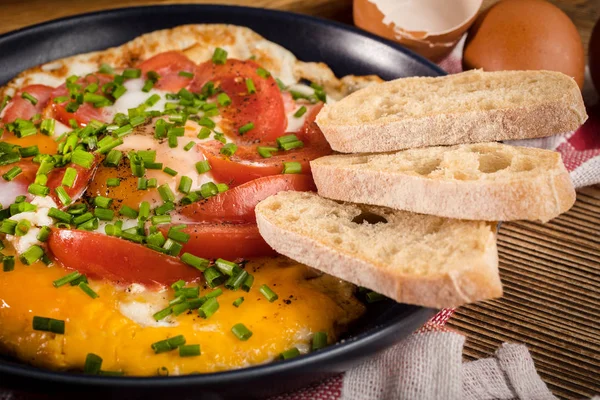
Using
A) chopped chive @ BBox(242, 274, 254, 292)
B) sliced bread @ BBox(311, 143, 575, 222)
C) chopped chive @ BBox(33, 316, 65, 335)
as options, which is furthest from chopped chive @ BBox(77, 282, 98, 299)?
sliced bread @ BBox(311, 143, 575, 222)

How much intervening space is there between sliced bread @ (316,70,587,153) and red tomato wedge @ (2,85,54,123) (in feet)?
5.10

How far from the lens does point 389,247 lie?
249cm

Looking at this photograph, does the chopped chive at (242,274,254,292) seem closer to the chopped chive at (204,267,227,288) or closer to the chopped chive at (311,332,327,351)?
the chopped chive at (204,267,227,288)

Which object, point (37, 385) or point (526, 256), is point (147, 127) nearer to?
point (37, 385)

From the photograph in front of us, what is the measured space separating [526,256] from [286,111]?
1513 millimetres

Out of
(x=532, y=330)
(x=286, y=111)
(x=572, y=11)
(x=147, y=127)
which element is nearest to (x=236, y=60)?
(x=286, y=111)

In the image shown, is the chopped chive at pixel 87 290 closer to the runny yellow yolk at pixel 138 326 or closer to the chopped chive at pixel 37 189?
the runny yellow yolk at pixel 138 326

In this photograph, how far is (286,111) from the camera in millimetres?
3564

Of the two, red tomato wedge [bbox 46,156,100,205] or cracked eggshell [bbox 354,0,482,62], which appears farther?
cracked eggshell [bbox 354,0,482,62]

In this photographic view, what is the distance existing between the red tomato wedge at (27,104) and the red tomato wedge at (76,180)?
0.61 meters

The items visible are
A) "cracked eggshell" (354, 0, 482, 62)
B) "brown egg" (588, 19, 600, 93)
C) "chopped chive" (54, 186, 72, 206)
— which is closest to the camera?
"chopped chive" (54, 186, 72, 206)

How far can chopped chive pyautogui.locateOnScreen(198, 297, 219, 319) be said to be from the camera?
2.43 meters

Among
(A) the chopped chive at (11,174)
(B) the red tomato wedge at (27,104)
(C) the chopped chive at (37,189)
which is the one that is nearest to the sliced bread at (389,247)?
(C) the chopped chive at (37,189)

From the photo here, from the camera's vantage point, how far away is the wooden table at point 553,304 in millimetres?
2787
